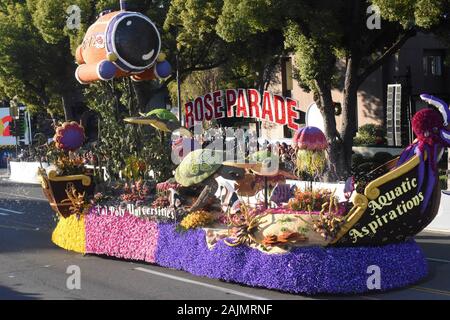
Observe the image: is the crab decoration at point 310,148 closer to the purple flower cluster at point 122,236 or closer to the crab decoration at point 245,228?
the crab decoration at point 245,228

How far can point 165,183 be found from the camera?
12930mm

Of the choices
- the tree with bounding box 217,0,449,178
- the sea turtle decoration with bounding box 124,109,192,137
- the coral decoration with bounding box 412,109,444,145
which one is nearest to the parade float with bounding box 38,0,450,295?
the coral decoration with bounding box 412,109,444,145

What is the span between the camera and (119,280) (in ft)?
37.5

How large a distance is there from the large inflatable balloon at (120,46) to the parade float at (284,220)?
133 millimetres

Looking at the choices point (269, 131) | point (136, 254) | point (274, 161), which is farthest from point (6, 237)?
point (269, 131)

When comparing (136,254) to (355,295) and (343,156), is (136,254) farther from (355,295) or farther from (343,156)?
(343,156)

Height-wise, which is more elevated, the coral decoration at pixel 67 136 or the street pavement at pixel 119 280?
the coral decoration at pixel 67 136

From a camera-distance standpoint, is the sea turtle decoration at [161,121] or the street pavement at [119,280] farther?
the sea turtle decoration at [161,121]

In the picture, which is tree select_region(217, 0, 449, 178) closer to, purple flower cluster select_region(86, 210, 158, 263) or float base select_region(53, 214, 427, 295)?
purple flower cluster select_region(86, 210, 158, 263)

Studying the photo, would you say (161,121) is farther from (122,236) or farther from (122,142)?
(122,236)

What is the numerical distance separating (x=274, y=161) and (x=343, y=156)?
1038cm

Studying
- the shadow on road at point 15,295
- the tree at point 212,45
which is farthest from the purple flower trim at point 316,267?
the tree at point 212,45

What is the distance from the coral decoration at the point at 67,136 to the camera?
15.0m

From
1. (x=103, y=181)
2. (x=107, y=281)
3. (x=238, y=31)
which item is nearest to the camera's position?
(x=107, y=281)
